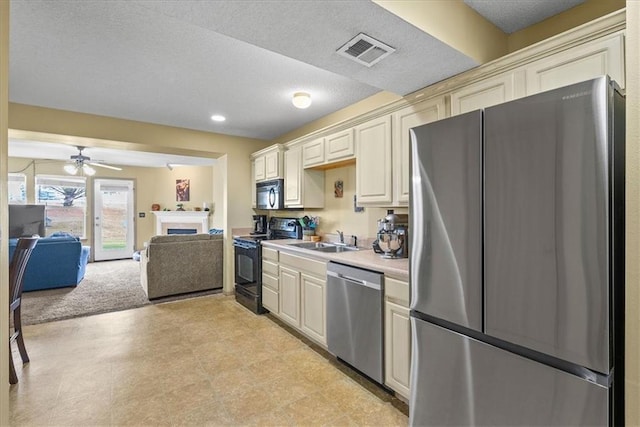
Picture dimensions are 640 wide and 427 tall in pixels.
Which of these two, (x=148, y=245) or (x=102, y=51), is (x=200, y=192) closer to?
(x=148, y=245)

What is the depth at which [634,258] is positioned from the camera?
38.3 inches

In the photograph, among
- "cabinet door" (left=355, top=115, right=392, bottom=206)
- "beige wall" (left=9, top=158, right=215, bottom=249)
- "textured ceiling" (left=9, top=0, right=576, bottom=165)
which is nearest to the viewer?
"textured ceiling" (left=9, top=0, right=576, bottom=165)

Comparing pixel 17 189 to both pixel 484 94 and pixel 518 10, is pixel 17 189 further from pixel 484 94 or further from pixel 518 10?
pixel 518 10

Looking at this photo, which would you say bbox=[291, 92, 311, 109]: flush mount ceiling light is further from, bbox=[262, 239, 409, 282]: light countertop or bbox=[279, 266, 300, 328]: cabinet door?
bbox=[279, 266, 300, 328]: cabinet door

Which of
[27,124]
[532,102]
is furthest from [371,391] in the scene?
[27,124]

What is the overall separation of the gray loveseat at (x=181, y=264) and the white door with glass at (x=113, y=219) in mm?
4118

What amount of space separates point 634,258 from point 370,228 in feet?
7.29

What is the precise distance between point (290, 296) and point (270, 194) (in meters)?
1.66

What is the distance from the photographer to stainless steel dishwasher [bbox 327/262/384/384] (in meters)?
2.12

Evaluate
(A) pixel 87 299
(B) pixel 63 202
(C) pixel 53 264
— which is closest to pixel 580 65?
(A) pixel 87 299

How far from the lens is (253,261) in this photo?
12.6 ft

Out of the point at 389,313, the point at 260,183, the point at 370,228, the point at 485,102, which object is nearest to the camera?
the point at 485,102

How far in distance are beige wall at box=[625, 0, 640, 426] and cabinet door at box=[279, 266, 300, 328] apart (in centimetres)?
241

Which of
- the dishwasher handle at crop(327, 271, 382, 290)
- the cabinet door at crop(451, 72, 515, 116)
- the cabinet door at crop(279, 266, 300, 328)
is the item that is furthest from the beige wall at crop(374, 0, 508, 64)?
the cabinet door at crop(279, 266, 300, 328)
